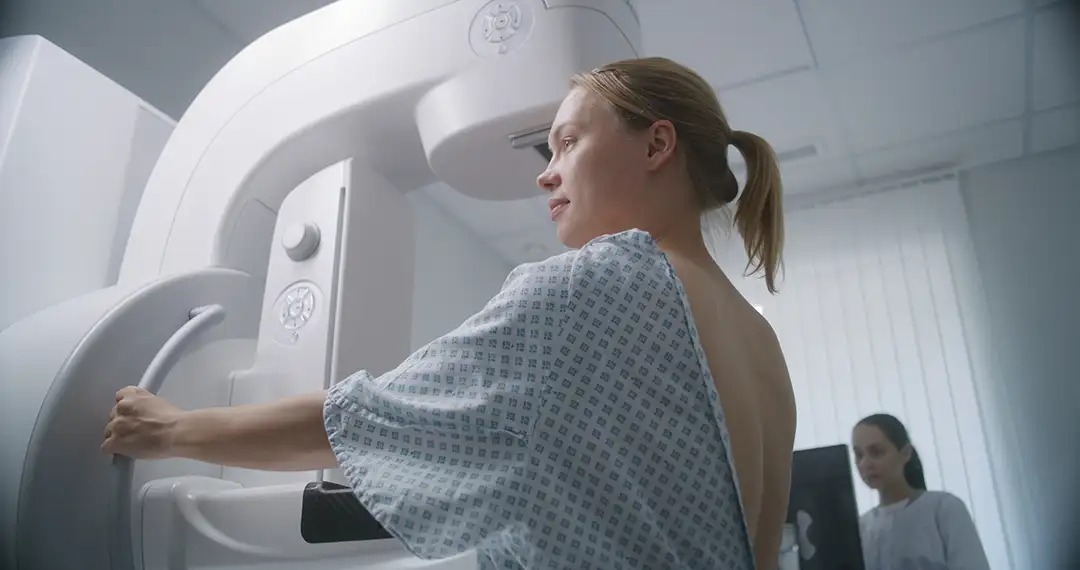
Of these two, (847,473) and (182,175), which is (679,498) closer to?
(182,175)

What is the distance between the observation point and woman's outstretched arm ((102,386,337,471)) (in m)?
0.60

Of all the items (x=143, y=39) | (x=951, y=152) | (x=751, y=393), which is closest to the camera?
(x=751, y=393)

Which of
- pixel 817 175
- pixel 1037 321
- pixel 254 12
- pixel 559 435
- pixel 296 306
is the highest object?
pixel 817 175

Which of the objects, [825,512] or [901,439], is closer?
[825,512]

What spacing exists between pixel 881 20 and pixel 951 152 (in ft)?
3.44

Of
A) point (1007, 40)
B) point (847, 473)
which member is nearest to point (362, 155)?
point (847, 473)

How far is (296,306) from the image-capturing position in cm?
89

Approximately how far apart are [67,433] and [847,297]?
3053mm

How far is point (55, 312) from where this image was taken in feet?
2.61

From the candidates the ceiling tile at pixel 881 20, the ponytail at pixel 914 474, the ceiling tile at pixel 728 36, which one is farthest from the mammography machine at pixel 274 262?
the ponytail at pixel 914 474

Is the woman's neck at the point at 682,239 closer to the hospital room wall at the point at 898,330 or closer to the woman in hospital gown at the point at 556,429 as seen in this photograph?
the woman in hospital gown at the point at 556,429

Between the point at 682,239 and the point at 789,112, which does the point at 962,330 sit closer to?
the point at 789,112

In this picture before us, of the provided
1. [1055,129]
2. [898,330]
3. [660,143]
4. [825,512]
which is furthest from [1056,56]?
[660,143]

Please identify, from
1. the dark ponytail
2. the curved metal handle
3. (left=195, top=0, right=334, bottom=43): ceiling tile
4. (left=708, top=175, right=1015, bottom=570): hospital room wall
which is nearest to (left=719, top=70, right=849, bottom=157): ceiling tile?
(left=708, top=175, right=1015, bottom=570): hospital room wall
